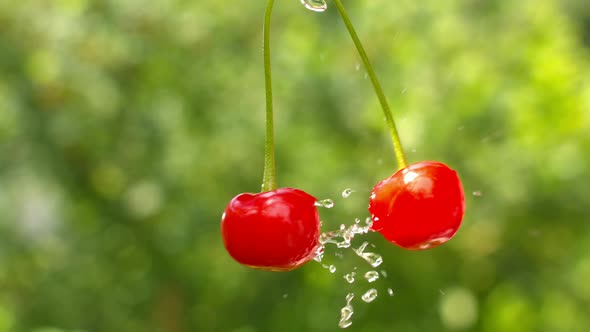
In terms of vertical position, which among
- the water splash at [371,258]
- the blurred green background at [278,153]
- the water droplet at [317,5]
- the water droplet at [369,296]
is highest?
the water droplet at [317,5]

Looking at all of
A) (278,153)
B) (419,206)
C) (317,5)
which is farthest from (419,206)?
(278,153)

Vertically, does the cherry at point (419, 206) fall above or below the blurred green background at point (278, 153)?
above

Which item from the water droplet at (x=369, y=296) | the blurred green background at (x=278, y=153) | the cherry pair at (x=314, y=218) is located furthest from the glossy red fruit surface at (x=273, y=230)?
the blurred green background at (x=278, y=153)

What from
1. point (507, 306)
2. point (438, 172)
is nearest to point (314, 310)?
point (507, 306)

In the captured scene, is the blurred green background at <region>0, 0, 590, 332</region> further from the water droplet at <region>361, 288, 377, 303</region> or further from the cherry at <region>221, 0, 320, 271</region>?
the cherry at <region>221, 0, 320, 271</region>

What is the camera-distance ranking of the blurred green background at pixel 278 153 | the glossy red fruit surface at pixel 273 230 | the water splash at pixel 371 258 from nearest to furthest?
the glossy red fruit surface at pixel 273 230 → the water splash at pixel 371 258 → the blurred green background at pixel 278 153

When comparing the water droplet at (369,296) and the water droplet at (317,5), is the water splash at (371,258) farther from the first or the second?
the water droplet at (317,5)

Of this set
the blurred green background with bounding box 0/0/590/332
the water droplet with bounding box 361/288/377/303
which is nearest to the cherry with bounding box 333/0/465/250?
the water droplet with bounding box 361/288/377/303
